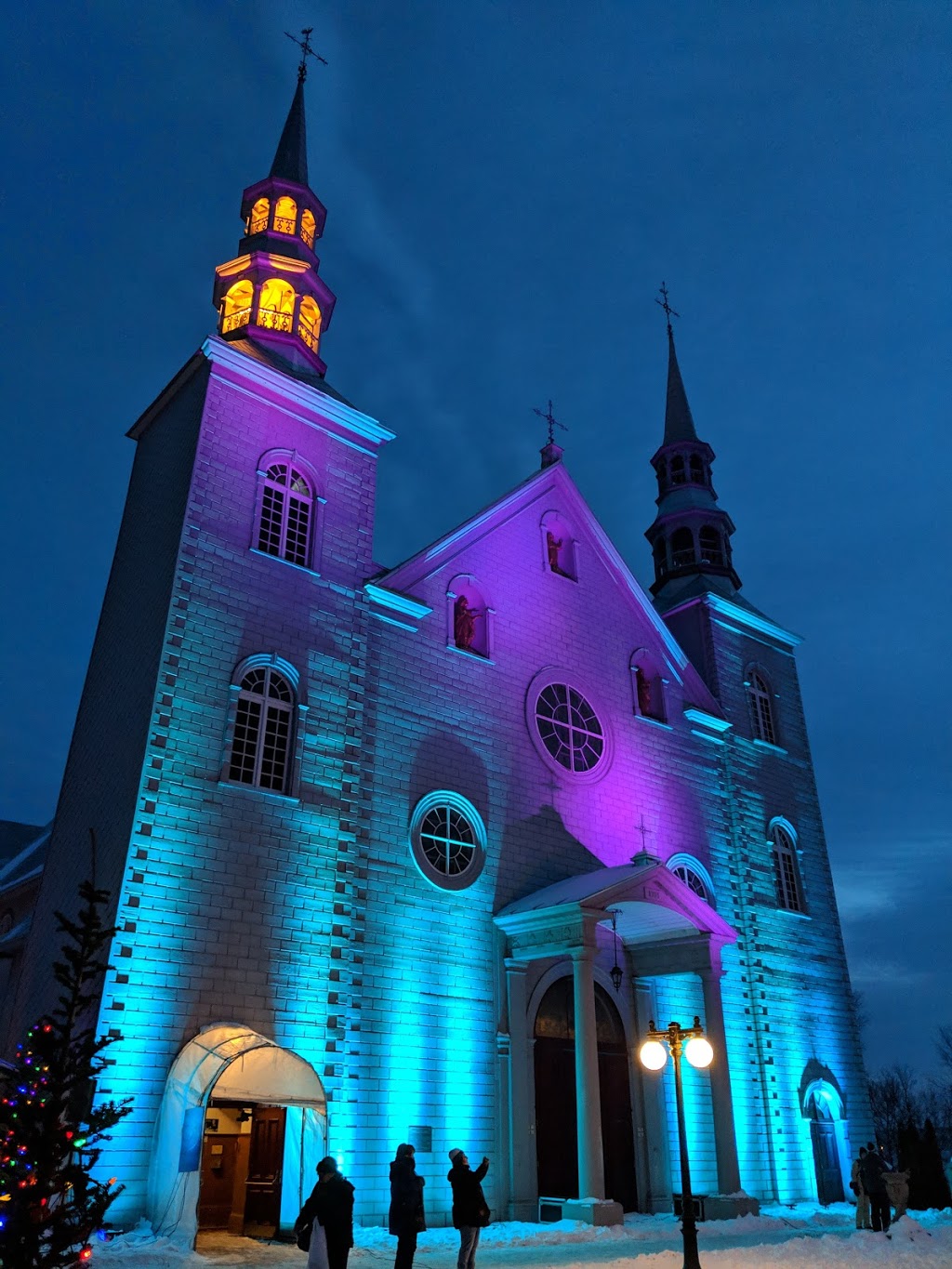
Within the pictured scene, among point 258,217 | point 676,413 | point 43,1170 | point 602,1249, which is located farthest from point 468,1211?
point 676,413

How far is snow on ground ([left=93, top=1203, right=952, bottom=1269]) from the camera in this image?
39.1 ft

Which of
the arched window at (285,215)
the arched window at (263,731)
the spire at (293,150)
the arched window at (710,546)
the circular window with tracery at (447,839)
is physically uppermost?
the spire at (293,150)

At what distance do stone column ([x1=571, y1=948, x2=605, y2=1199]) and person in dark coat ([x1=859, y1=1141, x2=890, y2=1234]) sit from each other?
4.36m

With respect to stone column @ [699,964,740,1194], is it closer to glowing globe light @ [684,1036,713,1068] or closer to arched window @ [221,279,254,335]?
glowing globe light @ [684,1036,713,1068]

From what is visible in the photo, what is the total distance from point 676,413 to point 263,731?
2306cm

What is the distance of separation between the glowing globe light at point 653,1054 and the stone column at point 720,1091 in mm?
8009

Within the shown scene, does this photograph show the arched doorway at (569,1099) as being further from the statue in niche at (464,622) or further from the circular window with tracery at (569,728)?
the statue in niche at (464,622)

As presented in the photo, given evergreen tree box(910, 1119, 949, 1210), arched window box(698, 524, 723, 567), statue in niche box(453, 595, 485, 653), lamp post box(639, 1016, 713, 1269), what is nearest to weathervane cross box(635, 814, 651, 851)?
statue in niche box(453, 595, 485, 653)

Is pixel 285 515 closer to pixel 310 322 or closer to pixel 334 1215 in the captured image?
pixel 310 322

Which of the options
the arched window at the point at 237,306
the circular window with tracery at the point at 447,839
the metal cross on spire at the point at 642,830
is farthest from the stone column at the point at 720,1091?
the arched window at the point at 237,306

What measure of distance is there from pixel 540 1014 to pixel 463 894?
2801mm

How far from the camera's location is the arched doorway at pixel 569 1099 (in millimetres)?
18227

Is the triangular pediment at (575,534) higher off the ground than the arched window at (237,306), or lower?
lower

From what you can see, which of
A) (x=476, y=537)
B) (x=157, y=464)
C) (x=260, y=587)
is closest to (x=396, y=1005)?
(x=260, y=587)
